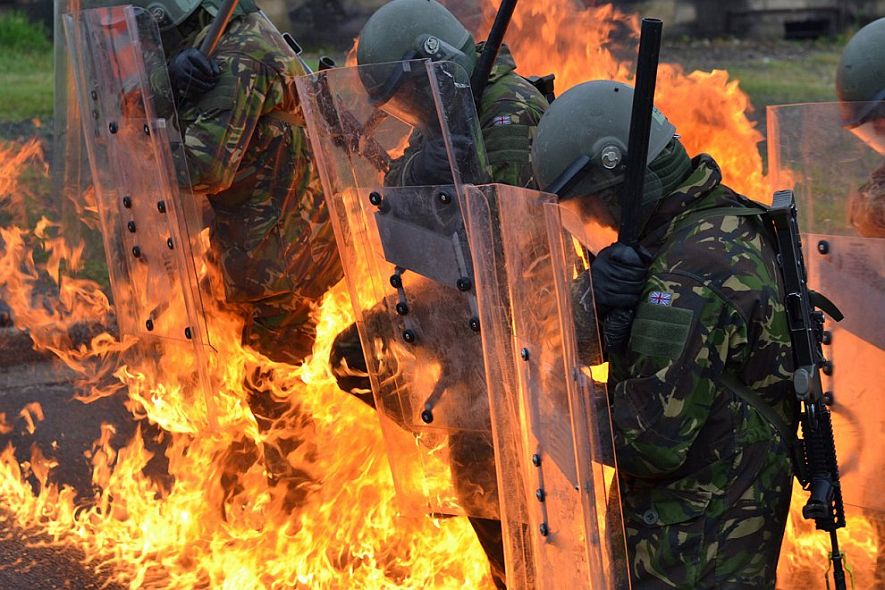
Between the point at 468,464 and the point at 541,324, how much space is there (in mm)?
846

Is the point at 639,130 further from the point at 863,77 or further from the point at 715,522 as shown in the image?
the point at 863,77

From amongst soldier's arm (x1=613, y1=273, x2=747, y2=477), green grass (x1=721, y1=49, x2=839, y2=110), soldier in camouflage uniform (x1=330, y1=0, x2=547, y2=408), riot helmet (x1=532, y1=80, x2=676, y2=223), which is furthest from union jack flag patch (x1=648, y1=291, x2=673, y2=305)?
green grass (x1=721, y1=49, x2=839, y2=110)

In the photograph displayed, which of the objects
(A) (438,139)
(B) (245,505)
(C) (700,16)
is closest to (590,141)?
(A) (438,139)

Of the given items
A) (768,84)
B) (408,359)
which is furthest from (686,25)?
(408,359)

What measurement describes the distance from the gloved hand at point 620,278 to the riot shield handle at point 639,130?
44 mm

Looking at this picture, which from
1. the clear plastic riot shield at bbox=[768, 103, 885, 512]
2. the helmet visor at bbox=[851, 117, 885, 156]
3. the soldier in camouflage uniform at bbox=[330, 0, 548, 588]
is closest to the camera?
the soldier in camouflage uniform at bbox=[330, 0, 548, 588]

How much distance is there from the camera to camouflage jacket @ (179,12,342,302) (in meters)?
4.73

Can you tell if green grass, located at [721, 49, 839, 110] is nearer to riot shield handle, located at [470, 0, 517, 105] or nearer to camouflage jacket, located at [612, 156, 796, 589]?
riot shield handle, located at [470, 0, 517, 105]

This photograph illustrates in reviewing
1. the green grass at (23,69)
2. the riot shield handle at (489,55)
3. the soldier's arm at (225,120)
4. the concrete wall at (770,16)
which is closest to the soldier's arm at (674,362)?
the riot shield handle at (489,55)

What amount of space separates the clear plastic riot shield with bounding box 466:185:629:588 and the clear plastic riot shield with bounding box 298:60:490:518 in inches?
16.7

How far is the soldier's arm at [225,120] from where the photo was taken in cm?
468

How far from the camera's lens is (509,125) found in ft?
13.6

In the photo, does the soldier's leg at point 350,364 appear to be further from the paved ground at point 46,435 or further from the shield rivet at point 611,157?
the shield rivet at point 611,157

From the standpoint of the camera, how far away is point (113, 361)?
22.6ft
